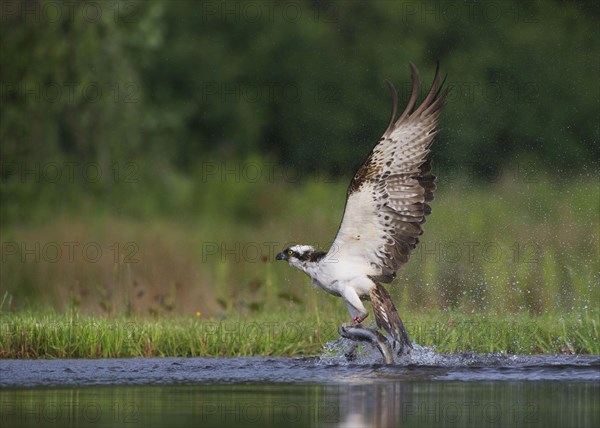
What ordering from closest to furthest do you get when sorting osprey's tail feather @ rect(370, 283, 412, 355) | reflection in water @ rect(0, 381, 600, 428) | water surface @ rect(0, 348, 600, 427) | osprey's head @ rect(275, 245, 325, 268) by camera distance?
reflection in water @ rect(0, 381, 600, 428), water surface @ rect(0, 348, 600, 427), osprey's tail feather @ rect(370, 283, 412, 355), osprey's head @ rect(275, 245, 325, 268)

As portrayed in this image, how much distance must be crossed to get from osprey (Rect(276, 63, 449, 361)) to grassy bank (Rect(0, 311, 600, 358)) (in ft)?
2.27

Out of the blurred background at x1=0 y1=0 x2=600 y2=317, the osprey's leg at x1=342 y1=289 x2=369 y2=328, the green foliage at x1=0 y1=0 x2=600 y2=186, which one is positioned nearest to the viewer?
the osprey's leg at x1=342 y1=289 x2=369 y2=328

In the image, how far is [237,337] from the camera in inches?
514

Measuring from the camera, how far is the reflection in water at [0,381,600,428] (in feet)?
30.5

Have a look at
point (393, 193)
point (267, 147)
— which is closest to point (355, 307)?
point (393, 193)

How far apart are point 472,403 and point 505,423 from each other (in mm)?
820

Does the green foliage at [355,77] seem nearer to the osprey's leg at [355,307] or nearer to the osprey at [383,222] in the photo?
the osprey at [383,222]

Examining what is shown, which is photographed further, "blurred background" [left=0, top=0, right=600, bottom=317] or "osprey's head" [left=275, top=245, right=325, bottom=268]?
"blurred background" [left=0, top=0, right=600, bottom=317]

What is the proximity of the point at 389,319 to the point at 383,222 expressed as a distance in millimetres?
830

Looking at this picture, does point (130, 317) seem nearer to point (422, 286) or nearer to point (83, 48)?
point (422, 286)

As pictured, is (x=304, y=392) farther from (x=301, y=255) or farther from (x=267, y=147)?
(x=267, y=147)

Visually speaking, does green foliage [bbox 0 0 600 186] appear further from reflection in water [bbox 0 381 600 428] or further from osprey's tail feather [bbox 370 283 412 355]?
reflection in water [bbox 0 381 600 428]

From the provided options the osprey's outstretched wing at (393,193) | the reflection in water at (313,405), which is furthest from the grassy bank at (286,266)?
the reflection in water at (313,405)

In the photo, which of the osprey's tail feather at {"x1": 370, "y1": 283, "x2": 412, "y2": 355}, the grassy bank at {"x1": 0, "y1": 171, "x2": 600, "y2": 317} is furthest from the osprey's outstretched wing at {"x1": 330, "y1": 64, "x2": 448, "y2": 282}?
the grassy bank at {"x1": 0, "y1": 171, "x2": 600, "y2": 317}
